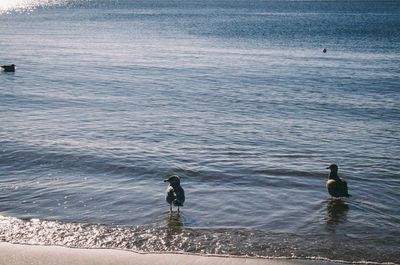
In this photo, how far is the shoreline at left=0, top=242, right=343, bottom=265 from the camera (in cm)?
914

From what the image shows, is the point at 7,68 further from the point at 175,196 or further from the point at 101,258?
the point at 101,258

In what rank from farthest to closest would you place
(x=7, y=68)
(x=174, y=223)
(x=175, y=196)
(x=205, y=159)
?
(x=7, y=68) → (x=205, y=159) → (x=175, y=196) → (x=174, y=223)

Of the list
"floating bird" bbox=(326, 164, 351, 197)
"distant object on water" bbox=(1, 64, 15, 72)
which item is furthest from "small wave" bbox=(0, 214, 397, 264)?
"distant object on water" bbox=(1, 64, 15, 72)

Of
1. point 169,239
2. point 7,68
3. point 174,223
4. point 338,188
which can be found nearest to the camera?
point 169,239

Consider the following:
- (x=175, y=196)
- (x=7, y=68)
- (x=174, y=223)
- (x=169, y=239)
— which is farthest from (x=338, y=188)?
(x=7, y=68)

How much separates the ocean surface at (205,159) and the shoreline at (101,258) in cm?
50

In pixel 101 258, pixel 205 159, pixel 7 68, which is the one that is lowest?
pixel 101 258

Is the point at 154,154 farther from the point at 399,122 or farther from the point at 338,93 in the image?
the point at 338,93

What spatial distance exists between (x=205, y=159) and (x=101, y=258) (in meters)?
8.57

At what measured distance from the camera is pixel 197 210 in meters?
12.8

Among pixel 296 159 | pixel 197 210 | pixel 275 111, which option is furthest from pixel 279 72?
pixel 197 210

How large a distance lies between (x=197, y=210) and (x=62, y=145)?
8336 millimetres

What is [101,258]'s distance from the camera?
935 centimetres

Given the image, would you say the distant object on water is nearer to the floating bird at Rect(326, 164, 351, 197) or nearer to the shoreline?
the shoreline
